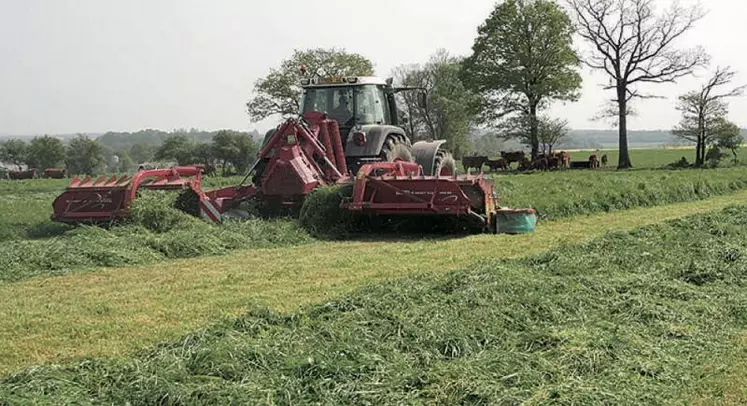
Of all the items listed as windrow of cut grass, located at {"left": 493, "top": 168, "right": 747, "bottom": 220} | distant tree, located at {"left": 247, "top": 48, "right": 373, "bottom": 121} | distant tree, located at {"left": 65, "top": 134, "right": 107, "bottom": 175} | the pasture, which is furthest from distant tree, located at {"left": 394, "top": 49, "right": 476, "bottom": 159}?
the pasture

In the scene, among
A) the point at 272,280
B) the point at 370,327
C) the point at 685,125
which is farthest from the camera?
the point at 685,125

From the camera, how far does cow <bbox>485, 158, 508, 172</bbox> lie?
3559cm

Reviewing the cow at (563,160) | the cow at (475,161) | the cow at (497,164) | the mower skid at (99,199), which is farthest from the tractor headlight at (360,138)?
the cow at (563,160)

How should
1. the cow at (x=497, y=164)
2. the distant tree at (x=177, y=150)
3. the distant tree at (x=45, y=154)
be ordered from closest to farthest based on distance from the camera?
the cow at (x=497, y=164), the distant tree at (x=177, y=150), the distant tree at (x=45, y=154)

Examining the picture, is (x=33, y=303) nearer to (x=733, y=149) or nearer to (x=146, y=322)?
(x=146, y=322)

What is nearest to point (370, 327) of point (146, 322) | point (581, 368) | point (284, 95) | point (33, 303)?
point (581, 368)

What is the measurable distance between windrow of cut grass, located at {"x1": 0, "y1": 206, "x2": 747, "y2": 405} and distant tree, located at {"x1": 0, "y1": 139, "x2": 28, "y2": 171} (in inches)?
2302

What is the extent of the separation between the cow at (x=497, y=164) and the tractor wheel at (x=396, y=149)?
75.0 ft

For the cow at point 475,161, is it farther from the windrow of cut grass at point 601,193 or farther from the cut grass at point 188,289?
the cut grass at point 188,289

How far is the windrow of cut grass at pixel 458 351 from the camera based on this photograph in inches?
143

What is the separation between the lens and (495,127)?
39094mm

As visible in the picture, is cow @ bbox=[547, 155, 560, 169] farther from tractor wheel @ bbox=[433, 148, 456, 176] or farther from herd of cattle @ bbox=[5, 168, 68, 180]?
herd of cattle @ bbox=[5, 168, 68, 180]

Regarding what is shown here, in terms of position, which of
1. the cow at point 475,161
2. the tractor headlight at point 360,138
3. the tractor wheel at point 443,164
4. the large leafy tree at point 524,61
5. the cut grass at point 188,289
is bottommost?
the cut grass at point 188,289

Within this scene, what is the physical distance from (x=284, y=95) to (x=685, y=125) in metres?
24.0
